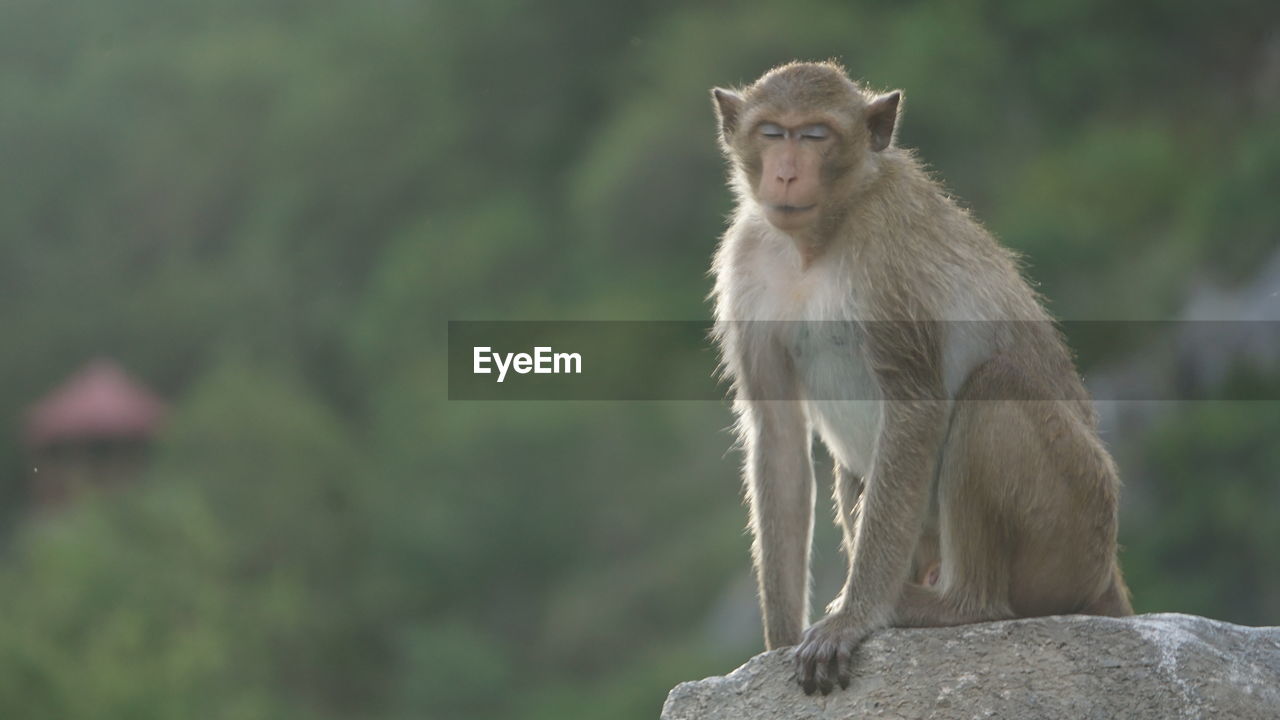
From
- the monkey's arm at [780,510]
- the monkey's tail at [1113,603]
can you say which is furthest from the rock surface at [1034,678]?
the monkey's arm at [780,510]

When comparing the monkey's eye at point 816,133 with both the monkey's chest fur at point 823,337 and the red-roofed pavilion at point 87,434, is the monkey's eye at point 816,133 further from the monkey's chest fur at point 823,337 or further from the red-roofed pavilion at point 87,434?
the red-roofed pavilion at point 87,434

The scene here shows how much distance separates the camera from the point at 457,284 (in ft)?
218

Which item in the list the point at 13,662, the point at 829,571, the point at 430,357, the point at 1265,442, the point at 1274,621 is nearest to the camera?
the point at 829,571

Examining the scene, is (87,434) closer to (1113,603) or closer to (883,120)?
(883,120)

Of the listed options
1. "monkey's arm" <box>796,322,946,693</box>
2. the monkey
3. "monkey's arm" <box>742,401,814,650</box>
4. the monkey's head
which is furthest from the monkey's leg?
the monkey's head

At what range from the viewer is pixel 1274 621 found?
1443 inches

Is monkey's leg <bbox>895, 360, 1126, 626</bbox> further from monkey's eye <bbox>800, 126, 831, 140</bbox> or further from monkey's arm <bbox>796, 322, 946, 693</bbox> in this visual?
monkey's eye <bbox>800, 126, 831, 140</bbox>

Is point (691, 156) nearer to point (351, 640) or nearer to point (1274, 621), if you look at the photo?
point (351, 640)

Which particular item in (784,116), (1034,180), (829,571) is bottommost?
(829,571)

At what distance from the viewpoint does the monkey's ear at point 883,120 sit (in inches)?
276

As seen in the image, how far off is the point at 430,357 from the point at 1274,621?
3521 centimetres

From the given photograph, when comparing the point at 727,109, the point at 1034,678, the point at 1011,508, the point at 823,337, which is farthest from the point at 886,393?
the point at 727,109

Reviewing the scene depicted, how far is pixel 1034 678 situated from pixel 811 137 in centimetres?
216

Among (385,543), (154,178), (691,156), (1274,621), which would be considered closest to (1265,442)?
(1274,621)
